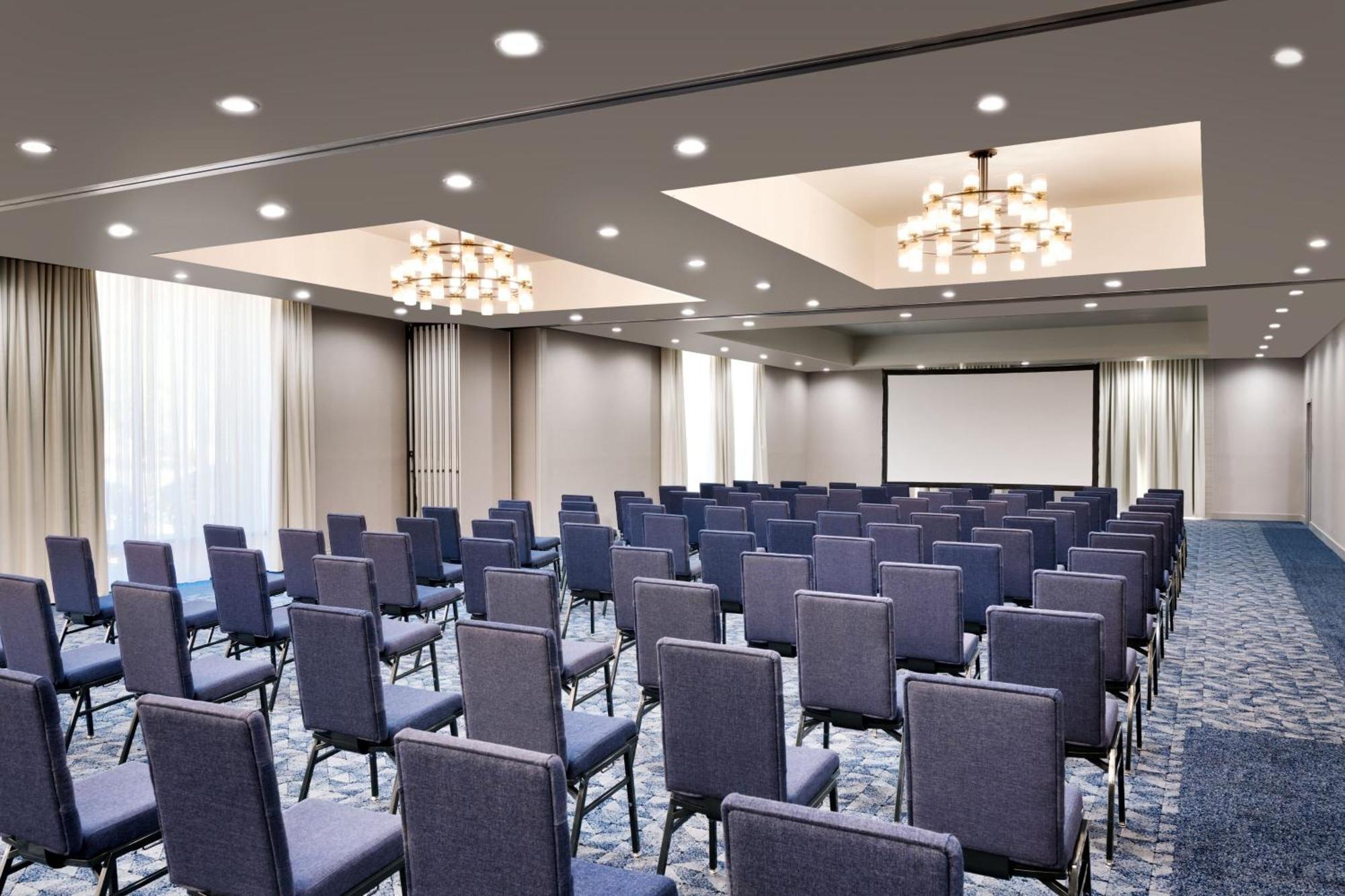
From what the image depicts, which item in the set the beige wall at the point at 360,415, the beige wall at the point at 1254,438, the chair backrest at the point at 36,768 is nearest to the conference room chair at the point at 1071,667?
the chair backrest at the point at 36,768

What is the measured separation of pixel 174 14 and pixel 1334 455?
Answer: 15.2m

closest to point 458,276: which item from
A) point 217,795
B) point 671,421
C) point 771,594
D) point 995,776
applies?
point 771,594

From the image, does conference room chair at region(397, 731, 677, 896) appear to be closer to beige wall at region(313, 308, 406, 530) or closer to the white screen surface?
beige wall at region(313, 308, 406, 530)

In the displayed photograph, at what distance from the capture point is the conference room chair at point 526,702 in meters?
3.16

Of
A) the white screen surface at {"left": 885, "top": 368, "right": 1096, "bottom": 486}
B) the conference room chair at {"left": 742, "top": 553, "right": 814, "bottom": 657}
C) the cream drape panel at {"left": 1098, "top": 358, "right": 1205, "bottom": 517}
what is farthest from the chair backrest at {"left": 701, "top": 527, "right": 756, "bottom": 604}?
the cream drape panel at {"left": 1098, "top": 358, "right": 1205, "bottom": 517}

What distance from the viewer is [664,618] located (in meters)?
4.32

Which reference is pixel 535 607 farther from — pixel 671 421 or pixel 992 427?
pixel 992 427

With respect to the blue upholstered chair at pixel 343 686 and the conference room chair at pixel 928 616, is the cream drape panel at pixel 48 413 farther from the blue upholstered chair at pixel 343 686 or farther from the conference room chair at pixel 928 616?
the conference room chair at pixel 928 616

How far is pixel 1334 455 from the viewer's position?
13.1 metres

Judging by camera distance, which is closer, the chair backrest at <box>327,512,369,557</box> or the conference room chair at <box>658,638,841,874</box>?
the conference room chair at <box>658,638,841,874</box>

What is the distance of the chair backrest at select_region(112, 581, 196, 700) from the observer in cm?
395

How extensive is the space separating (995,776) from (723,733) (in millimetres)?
842

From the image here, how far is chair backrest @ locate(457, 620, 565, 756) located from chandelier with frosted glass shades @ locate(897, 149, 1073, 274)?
209 inches

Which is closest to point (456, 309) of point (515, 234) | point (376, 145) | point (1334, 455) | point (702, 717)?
point (515, 234)
